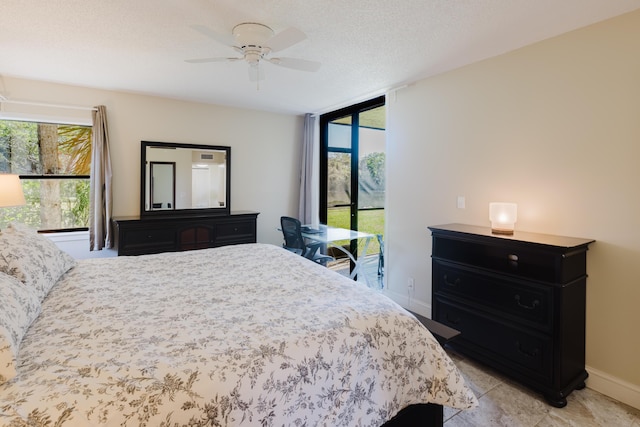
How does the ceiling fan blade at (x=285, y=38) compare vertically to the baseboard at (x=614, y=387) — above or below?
above

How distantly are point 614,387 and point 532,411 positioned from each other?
623 mm

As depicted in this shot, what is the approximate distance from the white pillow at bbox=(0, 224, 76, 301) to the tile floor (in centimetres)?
228

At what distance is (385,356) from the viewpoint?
1.34m

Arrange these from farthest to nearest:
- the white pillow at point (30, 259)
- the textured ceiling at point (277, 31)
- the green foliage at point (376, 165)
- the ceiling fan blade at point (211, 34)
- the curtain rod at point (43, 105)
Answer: the green foliage at point (376, 165), the curtain rod at point (43, 105), the textured ceiling at point (277, 31), the ceiling fan blade at point (211, 34), the white pillow at point (30, 259)

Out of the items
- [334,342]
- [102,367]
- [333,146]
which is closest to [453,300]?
[334,342]

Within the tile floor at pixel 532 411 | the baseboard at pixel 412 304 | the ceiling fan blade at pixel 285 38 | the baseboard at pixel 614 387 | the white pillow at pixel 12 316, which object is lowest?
the tile floor at pixel 532 411

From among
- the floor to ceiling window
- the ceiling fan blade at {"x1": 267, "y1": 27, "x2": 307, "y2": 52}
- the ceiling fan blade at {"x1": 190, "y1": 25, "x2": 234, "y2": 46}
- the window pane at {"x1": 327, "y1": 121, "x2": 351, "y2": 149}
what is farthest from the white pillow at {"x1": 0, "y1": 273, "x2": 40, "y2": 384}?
the window pane at {"x1": 327, "y1": 121, "x2": 351, "y2": 149}

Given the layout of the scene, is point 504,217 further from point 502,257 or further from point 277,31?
point 277,31

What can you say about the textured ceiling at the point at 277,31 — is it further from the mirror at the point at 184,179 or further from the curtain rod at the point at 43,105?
the mirror at the point at 184,179

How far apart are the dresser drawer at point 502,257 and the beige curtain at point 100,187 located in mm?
3466

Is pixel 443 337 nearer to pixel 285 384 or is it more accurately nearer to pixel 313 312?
pixel 313 312

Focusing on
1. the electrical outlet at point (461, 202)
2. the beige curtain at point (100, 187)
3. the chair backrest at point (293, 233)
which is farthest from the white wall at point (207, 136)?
the electrical outlet at point (461, 202)

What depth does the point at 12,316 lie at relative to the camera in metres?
1.14

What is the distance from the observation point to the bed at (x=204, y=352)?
0.91m
